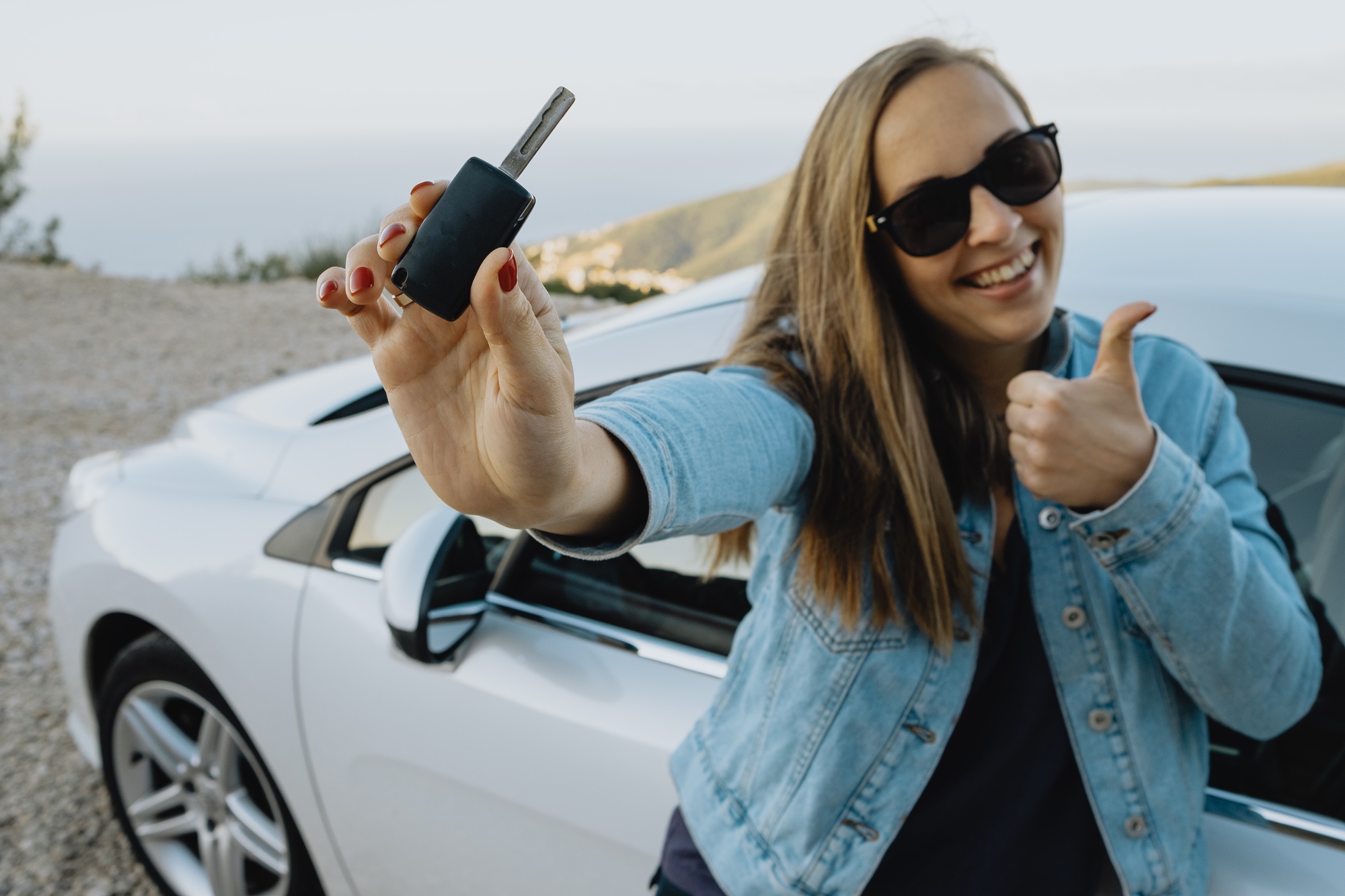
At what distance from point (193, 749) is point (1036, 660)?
195cm

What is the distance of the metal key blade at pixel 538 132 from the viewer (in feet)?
2.66

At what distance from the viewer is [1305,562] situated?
4.54 ft

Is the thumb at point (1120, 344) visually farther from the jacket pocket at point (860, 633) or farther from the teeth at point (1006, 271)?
the jacket pocket at point (860, 633)

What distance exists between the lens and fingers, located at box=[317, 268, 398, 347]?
2.63 ft

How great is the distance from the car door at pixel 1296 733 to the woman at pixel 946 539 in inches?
3.0

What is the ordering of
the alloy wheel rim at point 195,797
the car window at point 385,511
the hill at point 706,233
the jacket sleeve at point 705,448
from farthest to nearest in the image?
the alloy wheel rim at point 195,797, the hill at point 706,233, the car window at point 385,511, the jacket sleeve at point 705,448

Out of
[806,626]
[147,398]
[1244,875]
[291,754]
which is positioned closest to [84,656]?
[291,754]

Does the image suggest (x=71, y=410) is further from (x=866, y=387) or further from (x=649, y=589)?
(x=866, y=387)

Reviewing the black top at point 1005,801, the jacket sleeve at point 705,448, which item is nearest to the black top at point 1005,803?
the black top at point 1005,801

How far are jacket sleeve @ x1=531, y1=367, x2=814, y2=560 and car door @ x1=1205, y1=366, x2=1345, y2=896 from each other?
0.66 m

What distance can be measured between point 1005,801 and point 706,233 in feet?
7.21

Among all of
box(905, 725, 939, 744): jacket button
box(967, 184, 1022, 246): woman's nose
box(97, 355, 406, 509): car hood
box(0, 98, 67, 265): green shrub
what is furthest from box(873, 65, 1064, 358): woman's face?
box(0, 98, 67, 265): green shrub

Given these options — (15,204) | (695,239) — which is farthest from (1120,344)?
(15,204)

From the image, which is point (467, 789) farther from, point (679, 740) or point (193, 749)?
point (193, 749)
